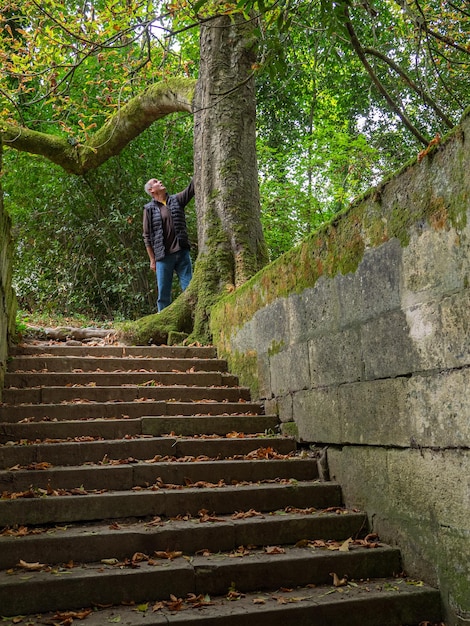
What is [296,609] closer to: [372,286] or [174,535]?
[174,535]

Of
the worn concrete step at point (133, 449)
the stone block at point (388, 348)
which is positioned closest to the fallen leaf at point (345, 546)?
the stone block at point (388, 348)

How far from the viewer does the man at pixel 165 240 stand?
29.2 ft

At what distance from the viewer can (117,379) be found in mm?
6066

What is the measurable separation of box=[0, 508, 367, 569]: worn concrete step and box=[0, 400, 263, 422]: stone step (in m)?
1.55

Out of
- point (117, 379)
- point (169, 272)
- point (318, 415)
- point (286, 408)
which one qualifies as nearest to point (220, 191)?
point (169, 272)

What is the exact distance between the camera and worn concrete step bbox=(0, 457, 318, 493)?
412 cm

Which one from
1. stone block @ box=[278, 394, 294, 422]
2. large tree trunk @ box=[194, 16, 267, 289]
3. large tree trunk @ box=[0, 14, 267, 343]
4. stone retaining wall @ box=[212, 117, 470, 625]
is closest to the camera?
stone retaining wall @ box=[212, 117, 470, 625]

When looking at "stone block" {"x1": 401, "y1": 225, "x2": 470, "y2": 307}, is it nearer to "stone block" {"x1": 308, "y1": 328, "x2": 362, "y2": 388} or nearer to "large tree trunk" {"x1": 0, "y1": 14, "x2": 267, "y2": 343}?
"stone block" {"x1": 308, "y1": 328, "x2": 362, "y2": 388}

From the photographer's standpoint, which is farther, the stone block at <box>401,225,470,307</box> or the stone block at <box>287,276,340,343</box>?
the stone block at <box>287,276,340,343</box>

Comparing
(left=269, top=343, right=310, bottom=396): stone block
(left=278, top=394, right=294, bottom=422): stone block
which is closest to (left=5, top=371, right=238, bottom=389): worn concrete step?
(left=269, top=343, right=310, bottom=396): stone block

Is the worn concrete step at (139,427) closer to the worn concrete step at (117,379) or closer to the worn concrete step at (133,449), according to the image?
the worn concrete step at (133,449)

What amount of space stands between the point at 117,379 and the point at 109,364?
0.41 metres

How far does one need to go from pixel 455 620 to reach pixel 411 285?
1760 millimetres

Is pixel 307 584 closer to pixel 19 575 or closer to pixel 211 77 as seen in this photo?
pixel 19 575
